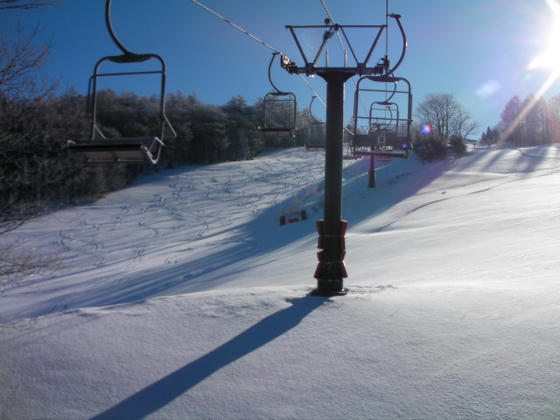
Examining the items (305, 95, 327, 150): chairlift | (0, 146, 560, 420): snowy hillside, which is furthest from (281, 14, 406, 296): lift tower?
(305, 95, 327, 150): chairlift

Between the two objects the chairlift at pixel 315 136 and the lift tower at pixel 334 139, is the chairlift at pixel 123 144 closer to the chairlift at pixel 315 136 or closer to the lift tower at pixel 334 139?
the lift tower at pixel 334 139

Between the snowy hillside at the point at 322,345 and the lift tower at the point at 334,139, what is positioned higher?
the lift tower at the point at 334,139

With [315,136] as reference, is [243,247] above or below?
below

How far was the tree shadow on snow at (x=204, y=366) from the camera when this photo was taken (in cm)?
298

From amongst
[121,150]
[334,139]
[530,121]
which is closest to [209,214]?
[334,139]

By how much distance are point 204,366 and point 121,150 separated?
6.25 ft

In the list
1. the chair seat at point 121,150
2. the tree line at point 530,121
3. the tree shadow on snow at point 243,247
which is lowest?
the tree shadow on snow at point 243,247

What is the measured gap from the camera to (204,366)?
345 cm

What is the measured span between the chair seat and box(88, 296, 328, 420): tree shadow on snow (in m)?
1.76

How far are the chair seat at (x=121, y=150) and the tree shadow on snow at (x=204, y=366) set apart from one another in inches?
69.2

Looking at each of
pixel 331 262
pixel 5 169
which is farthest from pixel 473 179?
pixel 5 169

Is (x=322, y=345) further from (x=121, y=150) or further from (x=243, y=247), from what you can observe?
(x=243, y=247)

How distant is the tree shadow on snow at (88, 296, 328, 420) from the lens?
9.77 ft

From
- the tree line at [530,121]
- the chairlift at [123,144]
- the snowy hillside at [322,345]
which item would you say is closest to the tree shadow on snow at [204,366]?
the snowy hillside at [322,345]
